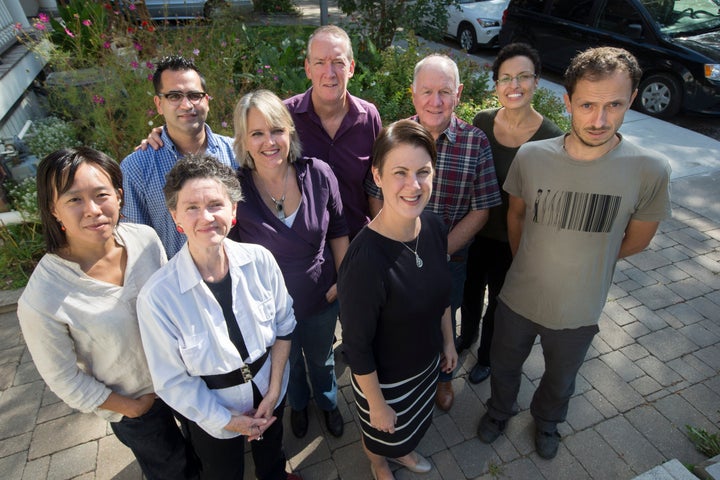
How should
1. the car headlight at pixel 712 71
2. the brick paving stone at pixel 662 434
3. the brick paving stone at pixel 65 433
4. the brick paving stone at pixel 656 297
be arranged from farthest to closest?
the car headlight at pixel 712 71 < the brick paving stone at pixel 656 297 < the brick paving stone at pixel 65 433 < the brick paving stone at pixel 662 434

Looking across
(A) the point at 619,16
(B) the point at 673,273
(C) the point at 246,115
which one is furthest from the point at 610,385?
(A) the point at 619,16

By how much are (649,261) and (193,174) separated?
4.40 m

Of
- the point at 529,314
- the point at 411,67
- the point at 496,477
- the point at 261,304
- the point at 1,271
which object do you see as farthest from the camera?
the point at 411,67

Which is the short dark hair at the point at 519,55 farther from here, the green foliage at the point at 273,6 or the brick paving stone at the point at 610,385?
the green foliage at the point at 273,6

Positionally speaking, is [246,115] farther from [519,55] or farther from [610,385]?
[610,385]

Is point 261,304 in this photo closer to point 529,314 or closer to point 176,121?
point 176,121

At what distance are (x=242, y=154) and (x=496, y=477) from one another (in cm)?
233

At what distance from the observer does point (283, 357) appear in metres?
2.07

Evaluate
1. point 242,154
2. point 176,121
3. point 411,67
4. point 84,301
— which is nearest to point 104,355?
point 84,301

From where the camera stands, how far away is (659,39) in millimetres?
6820

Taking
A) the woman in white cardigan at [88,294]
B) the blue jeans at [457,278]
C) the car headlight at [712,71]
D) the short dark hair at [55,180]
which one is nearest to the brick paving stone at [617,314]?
the blue jeans at [457,278]

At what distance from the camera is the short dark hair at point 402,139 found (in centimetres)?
172

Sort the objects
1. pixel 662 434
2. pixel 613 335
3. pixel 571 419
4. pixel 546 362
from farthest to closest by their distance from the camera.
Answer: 1. pixel 613 335
2. pixel 571 419
3. pixel 662 434
4. pixel 546 362

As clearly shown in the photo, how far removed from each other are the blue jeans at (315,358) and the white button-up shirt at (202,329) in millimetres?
508
